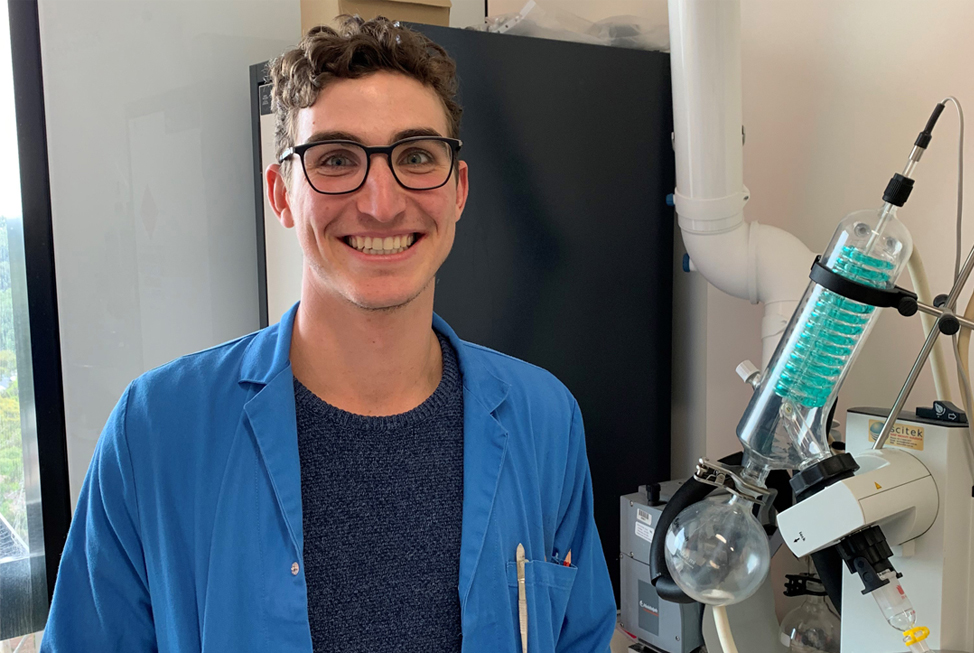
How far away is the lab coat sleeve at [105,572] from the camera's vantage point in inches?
36.6

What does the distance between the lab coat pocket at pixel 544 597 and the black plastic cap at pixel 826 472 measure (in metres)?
0.33

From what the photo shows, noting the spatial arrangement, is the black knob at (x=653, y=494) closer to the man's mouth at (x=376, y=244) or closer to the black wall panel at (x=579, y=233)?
the black wall panel at (x=579, y=233)

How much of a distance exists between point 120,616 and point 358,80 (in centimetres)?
71

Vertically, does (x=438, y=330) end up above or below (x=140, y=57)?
below

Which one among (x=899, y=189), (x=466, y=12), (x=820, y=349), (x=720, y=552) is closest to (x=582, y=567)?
(x=720, y=552)

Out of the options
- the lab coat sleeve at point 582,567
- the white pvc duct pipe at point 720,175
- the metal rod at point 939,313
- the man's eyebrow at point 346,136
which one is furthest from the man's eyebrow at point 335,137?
the white pvc duct pipe at point 720,175

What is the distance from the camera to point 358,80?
999 millimetres

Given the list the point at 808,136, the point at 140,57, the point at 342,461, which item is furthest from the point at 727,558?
the point at 140,57

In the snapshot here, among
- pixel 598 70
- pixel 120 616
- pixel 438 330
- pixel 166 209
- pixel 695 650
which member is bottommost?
pixel 695 650

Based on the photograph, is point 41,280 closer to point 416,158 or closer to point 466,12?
point 416,158

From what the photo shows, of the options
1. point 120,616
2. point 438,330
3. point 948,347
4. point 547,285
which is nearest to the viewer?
point 120,616

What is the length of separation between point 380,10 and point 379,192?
995 millimetres

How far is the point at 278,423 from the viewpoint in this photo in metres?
0.99

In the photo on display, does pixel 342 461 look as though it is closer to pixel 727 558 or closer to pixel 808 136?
pixel 727 558
